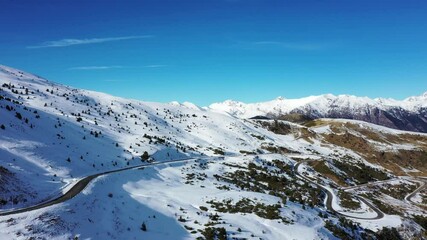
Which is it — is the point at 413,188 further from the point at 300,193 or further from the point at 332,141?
the point at 300,193

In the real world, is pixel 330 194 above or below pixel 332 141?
below

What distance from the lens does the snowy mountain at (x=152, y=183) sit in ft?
90.8

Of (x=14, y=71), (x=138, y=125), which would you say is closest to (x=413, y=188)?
(x=138, y=125)

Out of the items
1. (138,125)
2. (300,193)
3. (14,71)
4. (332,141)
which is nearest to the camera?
(300,193)

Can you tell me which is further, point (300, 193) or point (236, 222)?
point (300, 193)

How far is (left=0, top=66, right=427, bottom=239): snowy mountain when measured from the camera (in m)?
27.7

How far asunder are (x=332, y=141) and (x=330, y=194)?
329ft

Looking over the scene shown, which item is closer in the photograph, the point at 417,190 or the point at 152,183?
the point at 152,183

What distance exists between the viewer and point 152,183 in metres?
45.2

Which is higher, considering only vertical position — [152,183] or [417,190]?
[152,183]

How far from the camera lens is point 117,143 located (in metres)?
61.6

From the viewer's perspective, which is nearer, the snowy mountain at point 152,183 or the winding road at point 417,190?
the snowy mountain at point 152,183

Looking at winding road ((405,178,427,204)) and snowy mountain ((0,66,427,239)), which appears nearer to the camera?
snowy mountain ((0,66,427,239))

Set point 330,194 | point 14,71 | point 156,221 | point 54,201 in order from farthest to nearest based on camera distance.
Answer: point 14,71 < point 330,194 < point 156,221 < point 54,201
